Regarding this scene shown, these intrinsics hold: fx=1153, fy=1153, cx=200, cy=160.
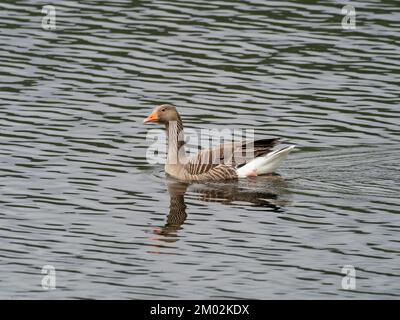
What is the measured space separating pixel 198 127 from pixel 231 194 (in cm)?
389

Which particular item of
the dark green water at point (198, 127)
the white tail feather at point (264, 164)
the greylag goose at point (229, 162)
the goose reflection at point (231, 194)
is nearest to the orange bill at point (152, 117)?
the greylag goose at point (229, 162)

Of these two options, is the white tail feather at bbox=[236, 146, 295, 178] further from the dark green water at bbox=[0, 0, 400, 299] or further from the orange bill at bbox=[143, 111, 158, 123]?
the orange bill at bbox=[143, 111, 158, 123]

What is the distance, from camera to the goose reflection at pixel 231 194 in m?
19.4

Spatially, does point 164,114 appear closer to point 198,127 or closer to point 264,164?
point 198,127

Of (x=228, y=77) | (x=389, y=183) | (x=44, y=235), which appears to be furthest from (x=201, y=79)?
(x=44, y=235)

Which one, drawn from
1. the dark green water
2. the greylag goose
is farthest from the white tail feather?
the dark green water

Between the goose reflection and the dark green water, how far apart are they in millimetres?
52

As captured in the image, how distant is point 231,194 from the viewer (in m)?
20.8

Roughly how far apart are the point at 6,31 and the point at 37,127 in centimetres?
707

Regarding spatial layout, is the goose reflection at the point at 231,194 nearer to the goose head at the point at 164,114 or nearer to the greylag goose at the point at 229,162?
the greylag goose at the point at 229,162

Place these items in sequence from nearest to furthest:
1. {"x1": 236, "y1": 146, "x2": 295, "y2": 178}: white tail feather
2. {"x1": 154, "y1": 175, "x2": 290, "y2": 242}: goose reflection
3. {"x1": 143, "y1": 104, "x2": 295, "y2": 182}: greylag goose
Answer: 1. {"x1": 154, "y1": 175, "x2": 290, "y2": 242}: goose reflection
2. {"x1": 236, "y1": 146, "x2": 295, "y2": 178}: white tail feather
3. {"x1": 143, "y1": 104, "x2": 295, "y2": 182}: greylag goose

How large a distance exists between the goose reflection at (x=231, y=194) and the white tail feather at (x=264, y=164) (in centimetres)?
17

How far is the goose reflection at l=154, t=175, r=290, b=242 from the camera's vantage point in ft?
63.5

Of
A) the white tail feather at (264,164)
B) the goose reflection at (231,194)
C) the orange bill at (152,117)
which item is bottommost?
the goose reflection at (231,194)
